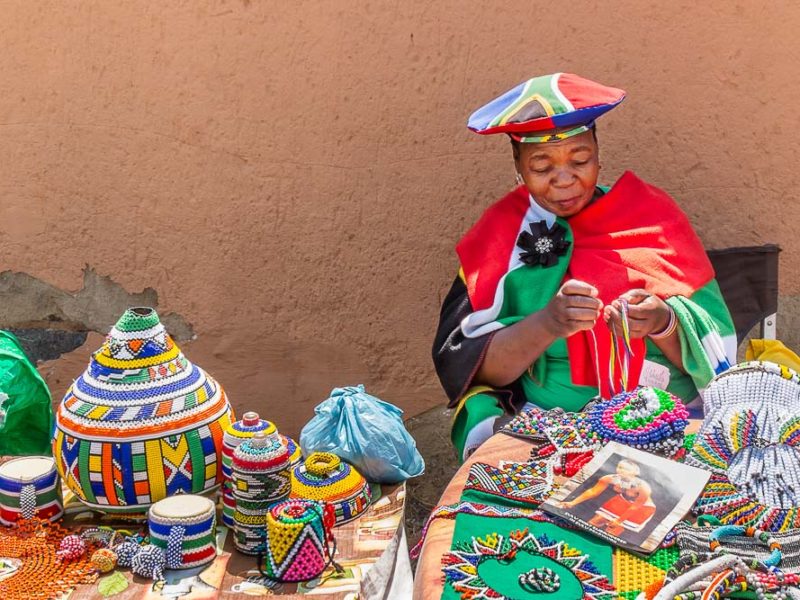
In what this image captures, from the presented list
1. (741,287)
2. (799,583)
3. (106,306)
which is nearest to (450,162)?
(741,287)

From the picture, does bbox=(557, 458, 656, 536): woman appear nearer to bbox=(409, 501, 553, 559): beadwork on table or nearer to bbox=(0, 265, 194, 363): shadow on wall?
bbox=(409, 501, 553, 559): beadwork on table

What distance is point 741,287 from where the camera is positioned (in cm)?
339

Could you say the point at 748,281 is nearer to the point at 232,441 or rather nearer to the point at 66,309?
the point at 232,441

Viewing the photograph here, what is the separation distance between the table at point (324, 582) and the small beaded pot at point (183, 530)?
1.2 inches

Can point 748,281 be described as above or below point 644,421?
above

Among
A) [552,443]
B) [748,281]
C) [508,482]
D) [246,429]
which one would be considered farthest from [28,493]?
[748,281]

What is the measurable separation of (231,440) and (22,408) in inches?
38.1

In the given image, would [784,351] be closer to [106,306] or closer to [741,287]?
[741,287]

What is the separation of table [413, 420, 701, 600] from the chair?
85 centimetres

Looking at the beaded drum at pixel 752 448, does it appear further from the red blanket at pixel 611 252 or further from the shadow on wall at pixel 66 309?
the shadow on wall at pixel 66 309

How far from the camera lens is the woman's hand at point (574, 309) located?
2654 mm

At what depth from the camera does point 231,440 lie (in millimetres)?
2299

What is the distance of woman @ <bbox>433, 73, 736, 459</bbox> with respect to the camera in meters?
2.84

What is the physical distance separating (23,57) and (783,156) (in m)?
2.62
